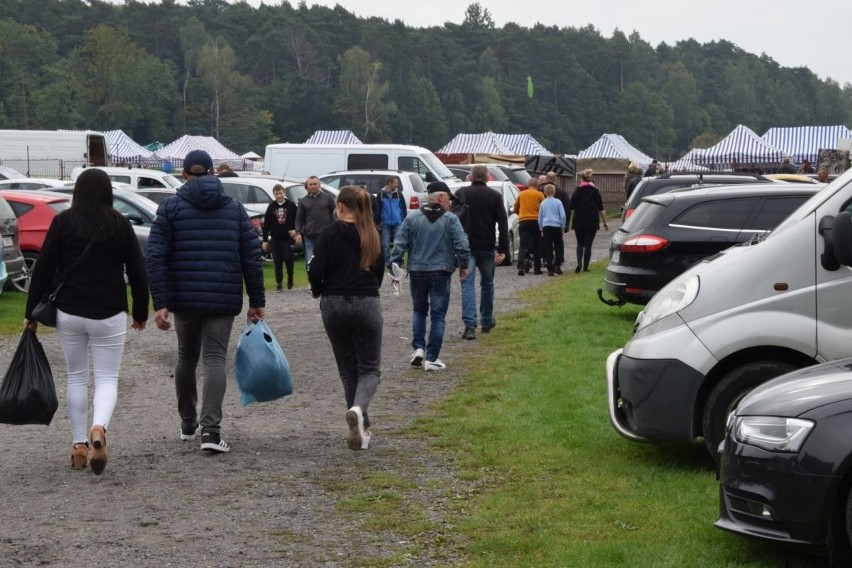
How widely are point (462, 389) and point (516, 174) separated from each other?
98.6 ft

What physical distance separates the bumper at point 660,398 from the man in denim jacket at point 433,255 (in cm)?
475

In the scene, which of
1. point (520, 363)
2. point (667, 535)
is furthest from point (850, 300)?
point (520, 363)

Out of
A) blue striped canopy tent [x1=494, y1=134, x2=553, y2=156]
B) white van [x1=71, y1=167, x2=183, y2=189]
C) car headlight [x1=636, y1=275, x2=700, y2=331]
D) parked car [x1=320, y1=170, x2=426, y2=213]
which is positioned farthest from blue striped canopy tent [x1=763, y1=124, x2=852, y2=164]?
car headlight [x1=636, y1=275, x2=700, y2=331]

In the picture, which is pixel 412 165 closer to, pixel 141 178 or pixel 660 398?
pixel 141 178

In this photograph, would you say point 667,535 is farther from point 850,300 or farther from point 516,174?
point 516,174

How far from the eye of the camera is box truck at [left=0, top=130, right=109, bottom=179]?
47.1 meters

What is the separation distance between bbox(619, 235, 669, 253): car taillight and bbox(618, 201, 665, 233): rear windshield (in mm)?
129

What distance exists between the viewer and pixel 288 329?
16016 mm

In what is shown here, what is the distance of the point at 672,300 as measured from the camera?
7828 millimetres

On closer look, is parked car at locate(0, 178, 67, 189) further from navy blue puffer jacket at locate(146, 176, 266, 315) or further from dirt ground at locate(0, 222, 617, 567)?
navy blue puffer jacket at locate(146, 176, 266, 315)

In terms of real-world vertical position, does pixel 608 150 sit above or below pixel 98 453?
above

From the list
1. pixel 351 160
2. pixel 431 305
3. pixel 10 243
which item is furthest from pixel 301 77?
pixel 431 305

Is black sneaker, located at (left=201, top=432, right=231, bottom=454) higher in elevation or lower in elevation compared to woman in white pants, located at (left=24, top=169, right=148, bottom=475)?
lower

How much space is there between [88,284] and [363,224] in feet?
6.01
